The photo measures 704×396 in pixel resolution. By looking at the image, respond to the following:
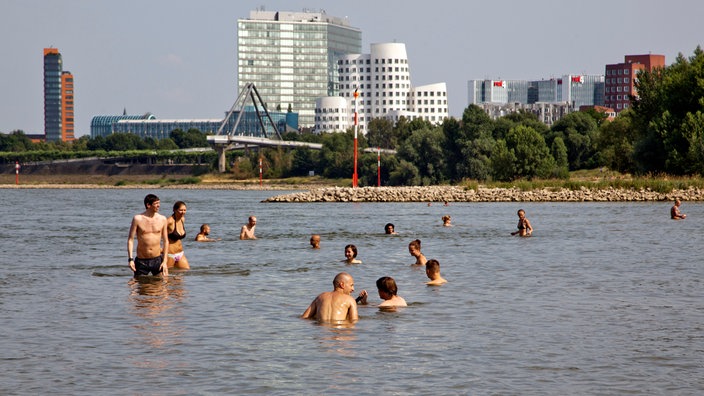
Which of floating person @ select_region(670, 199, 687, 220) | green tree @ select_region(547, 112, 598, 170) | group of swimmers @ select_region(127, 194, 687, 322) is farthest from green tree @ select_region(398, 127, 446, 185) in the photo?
group of swimmers @ select_region(127, 194, 687, 322)

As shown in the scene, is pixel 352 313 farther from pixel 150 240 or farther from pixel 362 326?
pixel 150 240

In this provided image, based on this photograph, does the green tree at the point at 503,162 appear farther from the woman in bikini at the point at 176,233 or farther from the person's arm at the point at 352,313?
the person's arm at the point at 352,313

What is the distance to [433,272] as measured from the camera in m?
23.8

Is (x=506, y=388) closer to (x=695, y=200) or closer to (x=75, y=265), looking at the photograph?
(x=75, y=265)

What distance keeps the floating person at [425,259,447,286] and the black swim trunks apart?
636 cm

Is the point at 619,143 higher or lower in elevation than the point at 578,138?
lower

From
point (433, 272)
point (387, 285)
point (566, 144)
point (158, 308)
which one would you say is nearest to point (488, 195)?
point (566, 144)

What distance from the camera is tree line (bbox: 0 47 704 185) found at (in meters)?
86.2

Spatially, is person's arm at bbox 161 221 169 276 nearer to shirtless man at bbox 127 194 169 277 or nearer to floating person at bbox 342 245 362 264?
shirtless man at bbox 127 194 169 277

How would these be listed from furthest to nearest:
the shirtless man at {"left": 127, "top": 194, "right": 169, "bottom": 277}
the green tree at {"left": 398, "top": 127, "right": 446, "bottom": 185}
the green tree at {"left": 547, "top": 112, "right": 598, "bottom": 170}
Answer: the green tree at {"left": 398, "top": 127, "right": 446, "bottom": 185}, the green tree at {"left": 547, "top": 112, "right": 598, "bottom": 170}, the shirtless man at {"left": 127, "top": 194, "right": 169, "bottom": 277}

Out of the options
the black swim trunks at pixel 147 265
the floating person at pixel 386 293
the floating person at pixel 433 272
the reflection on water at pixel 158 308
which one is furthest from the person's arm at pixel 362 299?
A: the floating person at pixel 433 272

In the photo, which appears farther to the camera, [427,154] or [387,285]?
[427,154]

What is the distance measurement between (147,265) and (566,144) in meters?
119

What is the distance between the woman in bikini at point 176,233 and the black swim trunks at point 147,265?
1.43m
